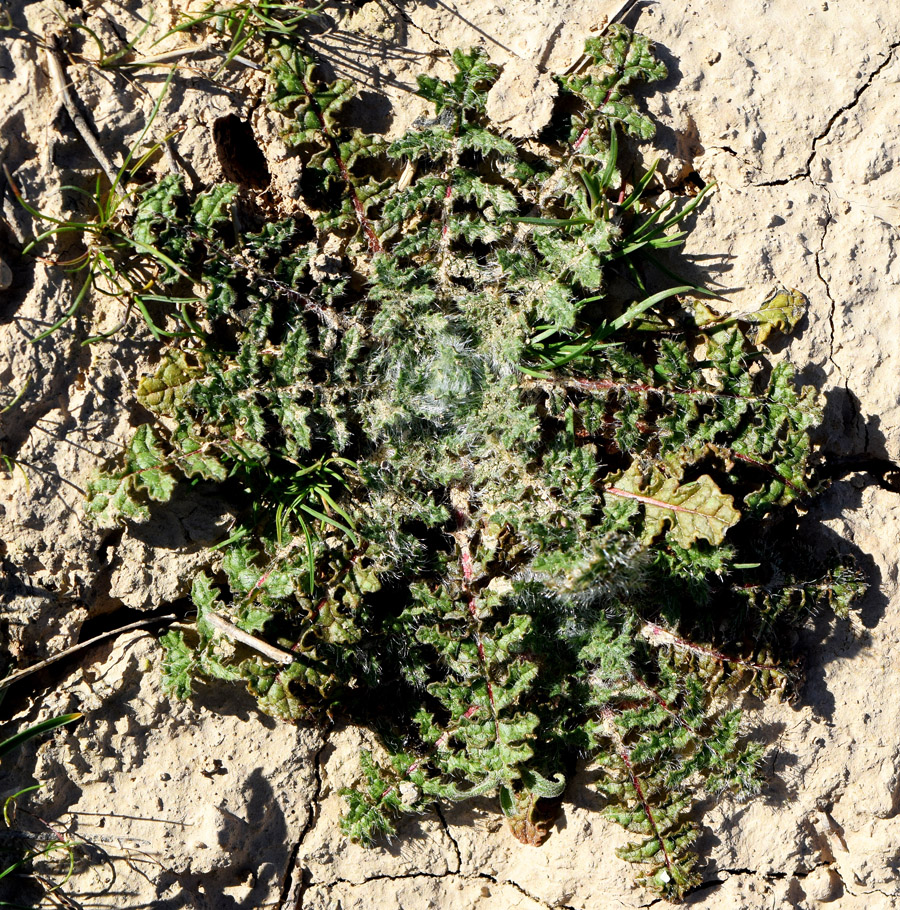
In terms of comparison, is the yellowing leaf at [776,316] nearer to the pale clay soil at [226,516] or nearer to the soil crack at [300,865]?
the pale clay soil at [226,516]

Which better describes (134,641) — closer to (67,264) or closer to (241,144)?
(67,264)

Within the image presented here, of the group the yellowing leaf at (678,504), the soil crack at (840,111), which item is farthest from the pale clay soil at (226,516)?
the yellowing leaf at (678,504)

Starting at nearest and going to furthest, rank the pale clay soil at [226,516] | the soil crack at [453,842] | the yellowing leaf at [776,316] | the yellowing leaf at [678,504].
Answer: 1. the yellowing leaf at [678,504]
2. the pale clay soil at [226,516]
3. the yellowing leaf at [776,316]
4. the soil crack at [453,842]

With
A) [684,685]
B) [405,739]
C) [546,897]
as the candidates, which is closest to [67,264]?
[405,739]

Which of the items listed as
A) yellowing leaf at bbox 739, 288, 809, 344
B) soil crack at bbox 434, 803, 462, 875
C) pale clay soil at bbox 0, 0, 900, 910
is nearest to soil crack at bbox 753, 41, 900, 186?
pale clay soil at bbox 0, 0, 900, 910

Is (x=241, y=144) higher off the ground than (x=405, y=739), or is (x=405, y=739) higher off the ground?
(x=241, y=144)

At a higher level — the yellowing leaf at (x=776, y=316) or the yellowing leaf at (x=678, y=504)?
the yellowing leaf at (x=776, y=316)

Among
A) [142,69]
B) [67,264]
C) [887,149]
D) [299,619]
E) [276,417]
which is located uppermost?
[142,69]

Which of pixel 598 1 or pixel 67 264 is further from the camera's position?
pixel 598 1
